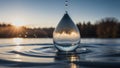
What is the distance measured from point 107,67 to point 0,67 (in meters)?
3.49

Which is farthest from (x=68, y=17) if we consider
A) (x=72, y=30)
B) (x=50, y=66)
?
(x=50, y=66)

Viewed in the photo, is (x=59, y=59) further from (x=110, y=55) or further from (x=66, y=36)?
(x=110, y=55)

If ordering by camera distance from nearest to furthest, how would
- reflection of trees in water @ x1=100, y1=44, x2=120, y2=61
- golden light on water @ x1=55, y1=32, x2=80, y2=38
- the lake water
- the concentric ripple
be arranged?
1. the lake water
2. the concentric ripple
3. reflection of trees in water @ x1=100, y1=44, x2=120, y2=61
4. golden light on water @ x1=55, y1=32, x2=80, y2=38

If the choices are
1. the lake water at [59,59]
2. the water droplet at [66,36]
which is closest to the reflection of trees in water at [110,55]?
the lake water at [59,59]

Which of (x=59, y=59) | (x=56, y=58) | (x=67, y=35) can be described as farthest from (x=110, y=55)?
(x=59, y=59)

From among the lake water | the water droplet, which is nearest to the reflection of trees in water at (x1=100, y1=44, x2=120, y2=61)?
the lake water

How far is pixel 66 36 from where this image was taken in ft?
43.8

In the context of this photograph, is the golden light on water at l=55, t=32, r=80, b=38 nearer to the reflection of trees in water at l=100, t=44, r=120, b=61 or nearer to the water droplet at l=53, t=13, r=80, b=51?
the water droplet at l=53, t=13, r=80, b=51

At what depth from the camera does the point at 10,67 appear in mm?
8773

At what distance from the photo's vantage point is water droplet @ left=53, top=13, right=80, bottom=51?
13443mm

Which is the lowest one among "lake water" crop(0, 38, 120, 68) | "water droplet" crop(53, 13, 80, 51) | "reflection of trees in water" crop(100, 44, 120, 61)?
"reflection of trees in water" crop(100, 44, 120, 61)

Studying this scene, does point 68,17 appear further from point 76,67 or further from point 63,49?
point 76,67

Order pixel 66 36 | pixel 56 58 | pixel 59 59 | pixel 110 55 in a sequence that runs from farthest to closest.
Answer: pixel 66 36
pixel 110 55
pixel 56 58
pixel 59 59

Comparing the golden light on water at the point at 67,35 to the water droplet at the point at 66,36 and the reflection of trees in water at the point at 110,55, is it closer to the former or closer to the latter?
the water droplet at the point at 66,36
